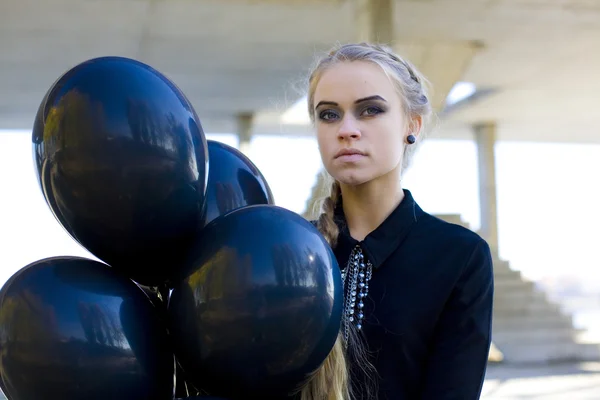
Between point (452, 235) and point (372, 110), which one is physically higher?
point (372, 110)

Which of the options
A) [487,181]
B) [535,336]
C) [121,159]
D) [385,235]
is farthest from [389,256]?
[487,181]

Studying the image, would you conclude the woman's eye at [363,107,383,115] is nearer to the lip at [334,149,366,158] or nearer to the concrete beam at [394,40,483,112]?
the lip at [334,149,366,158]

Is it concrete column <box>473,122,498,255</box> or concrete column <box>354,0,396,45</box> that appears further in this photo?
concrete column <box>473,122,498,255</box>

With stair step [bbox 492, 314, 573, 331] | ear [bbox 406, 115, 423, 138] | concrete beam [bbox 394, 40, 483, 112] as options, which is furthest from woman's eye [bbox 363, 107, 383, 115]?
stair step [bbox 492, 314, 573, 331]

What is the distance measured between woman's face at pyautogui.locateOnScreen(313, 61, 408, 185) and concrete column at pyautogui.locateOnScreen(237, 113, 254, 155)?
1452 centimetres

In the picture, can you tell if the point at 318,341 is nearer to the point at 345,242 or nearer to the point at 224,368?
the point at 224,368

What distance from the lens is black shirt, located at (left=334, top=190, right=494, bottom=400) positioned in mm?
1451

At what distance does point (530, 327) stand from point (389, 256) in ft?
34.8

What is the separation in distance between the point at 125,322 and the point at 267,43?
9.90m

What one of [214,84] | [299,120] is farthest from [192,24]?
[299,120]

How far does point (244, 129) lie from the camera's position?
16.2m

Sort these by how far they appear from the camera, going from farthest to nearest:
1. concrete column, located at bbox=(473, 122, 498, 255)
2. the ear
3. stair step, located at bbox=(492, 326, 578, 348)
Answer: concrete column, located at bbox=(473, 122, 498, 255), stair step, located at bbox=(492, 326, 578, 348), the ear

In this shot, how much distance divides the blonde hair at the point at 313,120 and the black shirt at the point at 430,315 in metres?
0.06

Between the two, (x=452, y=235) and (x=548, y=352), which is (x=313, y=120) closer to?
(x=452, y=235)
